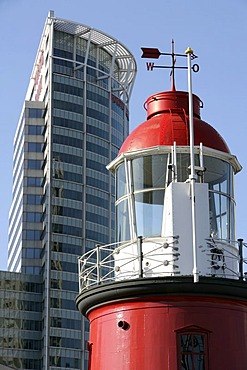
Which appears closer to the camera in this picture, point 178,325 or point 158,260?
point 178,325

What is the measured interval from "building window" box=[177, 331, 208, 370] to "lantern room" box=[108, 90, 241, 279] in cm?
110

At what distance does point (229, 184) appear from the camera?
636 inches

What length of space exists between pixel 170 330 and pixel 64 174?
122626 millimetres

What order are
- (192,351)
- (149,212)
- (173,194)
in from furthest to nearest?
(149,212), (173,194), (192,351)

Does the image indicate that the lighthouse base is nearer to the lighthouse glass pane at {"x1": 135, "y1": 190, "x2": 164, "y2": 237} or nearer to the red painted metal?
the red painted metal

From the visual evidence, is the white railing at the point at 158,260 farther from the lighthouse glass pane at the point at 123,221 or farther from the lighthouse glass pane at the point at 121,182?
the lighthouse glass pane at the point at 121,182

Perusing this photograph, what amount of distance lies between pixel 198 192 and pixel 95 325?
3180 mm

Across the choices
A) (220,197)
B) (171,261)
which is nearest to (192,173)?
(220,197)

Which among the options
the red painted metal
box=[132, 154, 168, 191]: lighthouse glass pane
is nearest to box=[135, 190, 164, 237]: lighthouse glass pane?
box=[132, 154, 168, 191]: lighthouse glass pane

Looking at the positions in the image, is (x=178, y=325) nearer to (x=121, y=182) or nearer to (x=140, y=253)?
(x=140, y=253)

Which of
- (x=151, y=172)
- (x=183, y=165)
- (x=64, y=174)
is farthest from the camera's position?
(x=64, y=174)

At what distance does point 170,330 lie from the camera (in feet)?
47.2

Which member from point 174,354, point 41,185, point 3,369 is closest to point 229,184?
point 174,354

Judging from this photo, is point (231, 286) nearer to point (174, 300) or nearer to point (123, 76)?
point (174, 300)
